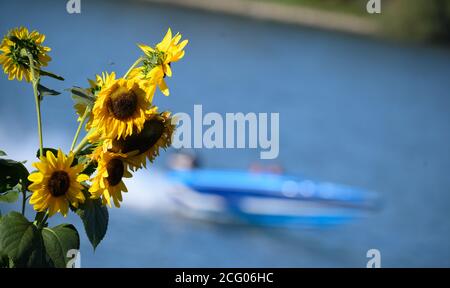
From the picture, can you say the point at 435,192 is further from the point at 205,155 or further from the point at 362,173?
the point at 205,155

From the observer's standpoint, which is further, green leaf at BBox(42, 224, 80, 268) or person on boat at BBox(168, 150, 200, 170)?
person on boat at BBox(168, 150, 200, 170)

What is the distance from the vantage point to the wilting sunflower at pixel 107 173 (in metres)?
0.94

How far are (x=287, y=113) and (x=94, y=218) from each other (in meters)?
16.4

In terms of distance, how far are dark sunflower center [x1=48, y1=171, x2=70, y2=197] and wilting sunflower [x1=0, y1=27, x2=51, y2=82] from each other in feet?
0.54

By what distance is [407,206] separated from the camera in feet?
51.5

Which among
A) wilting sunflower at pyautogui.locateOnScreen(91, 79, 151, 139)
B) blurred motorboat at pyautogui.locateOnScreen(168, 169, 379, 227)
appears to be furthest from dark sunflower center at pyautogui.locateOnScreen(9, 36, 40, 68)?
blurred motorboat at pyautogui.locateOnScreen(168, 169, 379, 227)

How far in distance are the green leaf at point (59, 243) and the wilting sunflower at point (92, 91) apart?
13cm

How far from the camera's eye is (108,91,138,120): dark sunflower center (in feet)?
3.10

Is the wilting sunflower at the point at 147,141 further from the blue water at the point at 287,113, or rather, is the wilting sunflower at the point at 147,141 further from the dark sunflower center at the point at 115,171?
the blue water at the point at 287,113

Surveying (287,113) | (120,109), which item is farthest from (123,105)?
(287,113)

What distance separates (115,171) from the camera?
0.95 m

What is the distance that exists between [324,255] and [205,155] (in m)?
2.80

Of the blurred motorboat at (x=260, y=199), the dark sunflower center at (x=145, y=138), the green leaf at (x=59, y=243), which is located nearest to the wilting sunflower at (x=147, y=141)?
the dark sunflower center at (x=145, y=138)

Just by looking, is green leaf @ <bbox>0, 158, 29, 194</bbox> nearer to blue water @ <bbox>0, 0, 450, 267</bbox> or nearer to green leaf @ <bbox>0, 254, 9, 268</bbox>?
green leaf @ <bbox>0, 254, 9, 268</bbox>
